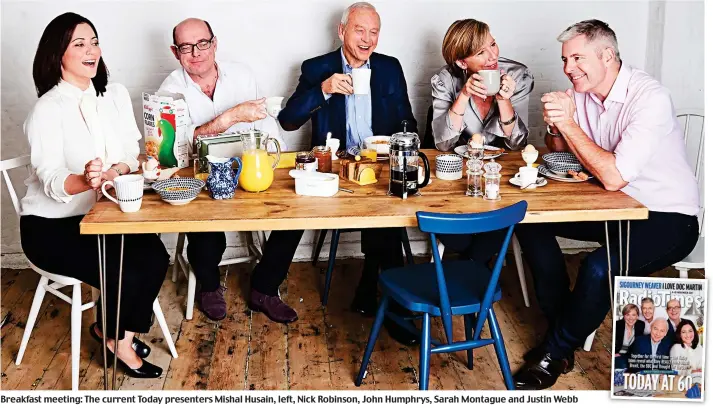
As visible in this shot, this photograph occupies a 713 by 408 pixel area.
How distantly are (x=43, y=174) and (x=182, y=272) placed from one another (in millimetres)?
1308

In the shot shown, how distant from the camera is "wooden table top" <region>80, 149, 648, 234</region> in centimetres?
239

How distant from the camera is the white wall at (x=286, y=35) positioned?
3.72 metres

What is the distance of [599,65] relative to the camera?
2.85 meters

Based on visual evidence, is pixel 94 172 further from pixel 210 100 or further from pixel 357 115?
pixel 357 115

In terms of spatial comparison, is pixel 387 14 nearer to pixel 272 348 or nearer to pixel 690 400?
pixel 272 348

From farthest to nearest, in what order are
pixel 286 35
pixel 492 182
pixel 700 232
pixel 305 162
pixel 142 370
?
pixel 286 35 → pixel 700 232 → pixel 142 370 → pixel 305 162 → pixel 492 182

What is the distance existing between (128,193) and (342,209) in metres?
0.65

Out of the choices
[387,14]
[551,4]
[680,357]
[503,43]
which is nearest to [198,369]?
[680,357]

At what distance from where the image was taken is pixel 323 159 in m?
2.87

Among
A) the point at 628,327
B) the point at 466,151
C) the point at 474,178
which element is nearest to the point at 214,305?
the point at 466,151

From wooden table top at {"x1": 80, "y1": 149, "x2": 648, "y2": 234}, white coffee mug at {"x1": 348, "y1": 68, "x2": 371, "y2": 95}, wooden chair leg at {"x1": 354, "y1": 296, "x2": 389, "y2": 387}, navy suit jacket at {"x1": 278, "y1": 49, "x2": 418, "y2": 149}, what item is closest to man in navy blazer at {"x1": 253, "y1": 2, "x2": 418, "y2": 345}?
navy suit jacket at {"x1": 278, "y1": 49, "x2": 418, "y2": 149}

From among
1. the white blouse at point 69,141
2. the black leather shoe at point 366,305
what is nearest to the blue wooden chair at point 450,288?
the black leather shoe at point 366,305

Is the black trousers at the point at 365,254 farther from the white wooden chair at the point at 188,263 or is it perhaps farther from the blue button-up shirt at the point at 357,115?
the blue button-up shirt at the point at 357,115

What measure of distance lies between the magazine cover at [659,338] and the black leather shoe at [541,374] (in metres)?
0.36
